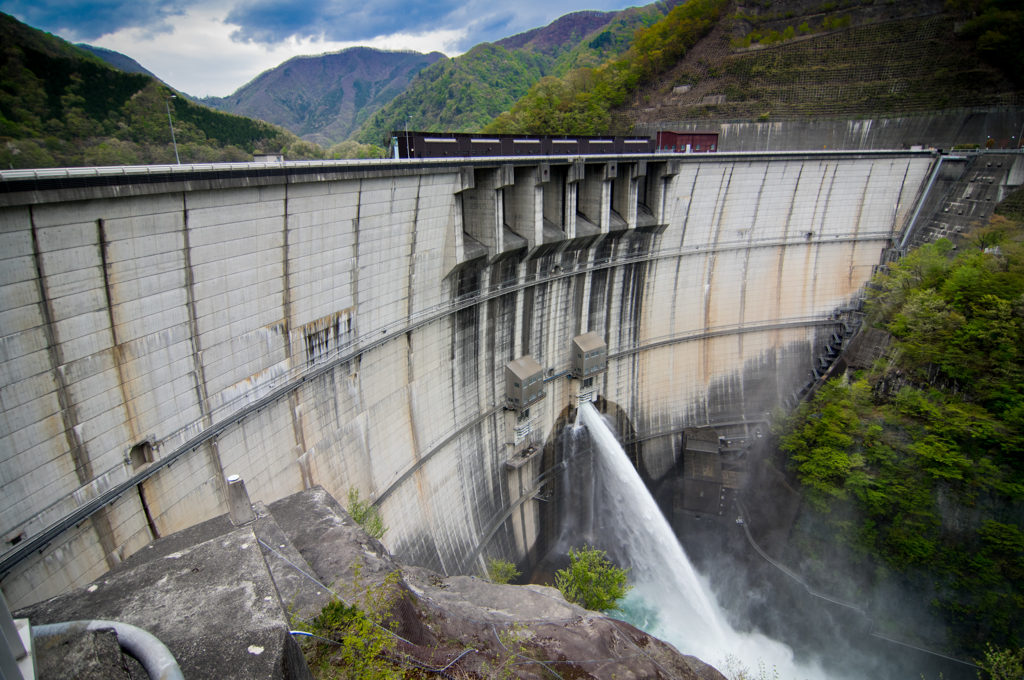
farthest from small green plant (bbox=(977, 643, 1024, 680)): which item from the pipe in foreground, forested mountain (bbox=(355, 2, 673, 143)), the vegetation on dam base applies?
forested mountain (bbox=(355, 2, 673, 143))

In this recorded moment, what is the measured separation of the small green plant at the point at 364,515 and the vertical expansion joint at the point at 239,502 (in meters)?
4.61

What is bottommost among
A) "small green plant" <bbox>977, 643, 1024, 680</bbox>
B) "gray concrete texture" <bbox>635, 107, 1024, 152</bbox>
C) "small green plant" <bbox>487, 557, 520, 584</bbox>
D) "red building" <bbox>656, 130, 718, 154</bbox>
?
"small green plant" <bbox>977, 643, 1024, 680</bbox>

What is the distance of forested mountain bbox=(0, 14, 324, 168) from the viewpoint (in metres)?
23.2

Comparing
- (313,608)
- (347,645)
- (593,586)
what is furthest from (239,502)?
(593,586)

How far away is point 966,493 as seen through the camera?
16656mm

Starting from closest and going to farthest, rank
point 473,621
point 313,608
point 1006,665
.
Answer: point 313,608 < point 473,621 < point 1006,665

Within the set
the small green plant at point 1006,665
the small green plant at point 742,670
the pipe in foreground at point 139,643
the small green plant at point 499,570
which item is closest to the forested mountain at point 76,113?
the small green plant at point 499,570

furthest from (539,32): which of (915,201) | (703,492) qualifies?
(703,492)

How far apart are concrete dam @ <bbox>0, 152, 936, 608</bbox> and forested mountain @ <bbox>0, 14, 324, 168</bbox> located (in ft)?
52.7

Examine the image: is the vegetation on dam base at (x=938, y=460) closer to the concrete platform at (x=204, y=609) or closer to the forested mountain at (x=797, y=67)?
the forested mountain at (x=797, y=67)

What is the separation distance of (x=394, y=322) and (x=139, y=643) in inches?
349

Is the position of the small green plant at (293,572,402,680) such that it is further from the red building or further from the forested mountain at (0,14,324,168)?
the red building

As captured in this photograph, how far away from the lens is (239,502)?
7.02 m

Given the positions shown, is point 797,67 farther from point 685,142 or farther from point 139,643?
point 139,643
